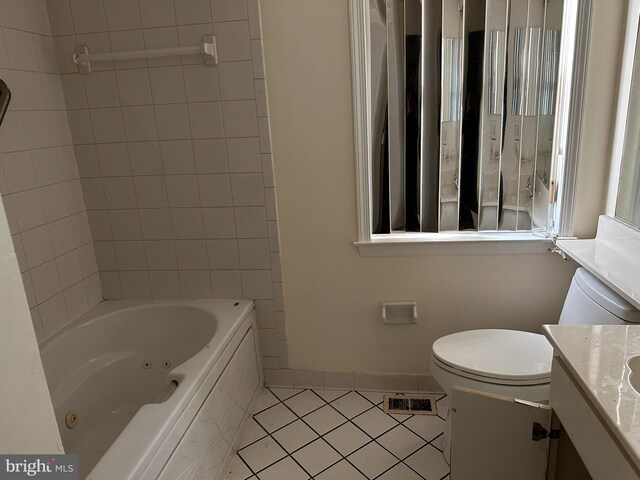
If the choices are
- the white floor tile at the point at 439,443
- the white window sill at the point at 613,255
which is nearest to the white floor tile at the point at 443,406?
the white floor tile at the point at 439,443

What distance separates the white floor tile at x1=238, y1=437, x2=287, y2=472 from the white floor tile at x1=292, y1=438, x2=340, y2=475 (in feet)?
0.25

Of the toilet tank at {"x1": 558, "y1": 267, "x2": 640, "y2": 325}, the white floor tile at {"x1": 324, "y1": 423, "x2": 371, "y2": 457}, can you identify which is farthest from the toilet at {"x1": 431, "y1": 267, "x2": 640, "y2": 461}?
the white floor tile at {"x1": 324, "y1": 423, "x2": 371, "y2": 457}

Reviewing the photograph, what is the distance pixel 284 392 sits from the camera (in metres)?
2.36

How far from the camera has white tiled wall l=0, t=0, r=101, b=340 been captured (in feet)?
6.03

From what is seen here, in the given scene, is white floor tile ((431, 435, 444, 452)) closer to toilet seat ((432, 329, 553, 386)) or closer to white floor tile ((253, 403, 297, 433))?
toilet seat ((432, 329, 553, 386))

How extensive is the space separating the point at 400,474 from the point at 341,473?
0.74 ft

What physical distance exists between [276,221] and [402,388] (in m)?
1.01

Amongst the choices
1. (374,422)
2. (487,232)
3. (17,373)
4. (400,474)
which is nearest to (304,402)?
(374,422)

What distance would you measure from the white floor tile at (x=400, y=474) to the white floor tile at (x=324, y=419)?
344mm

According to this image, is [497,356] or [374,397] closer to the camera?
[497,356]

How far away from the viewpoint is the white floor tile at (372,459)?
1832 mm

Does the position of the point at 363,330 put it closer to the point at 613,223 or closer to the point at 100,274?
the point at 613,223

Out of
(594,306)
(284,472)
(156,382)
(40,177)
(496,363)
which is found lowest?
(284,472)

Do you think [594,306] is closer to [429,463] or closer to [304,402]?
[429,463]
